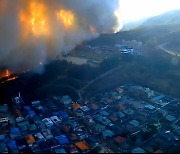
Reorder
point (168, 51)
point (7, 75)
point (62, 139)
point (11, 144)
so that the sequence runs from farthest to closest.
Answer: point (168, 51) → point (7, 75) → point (62, 139) → point (11, 144)

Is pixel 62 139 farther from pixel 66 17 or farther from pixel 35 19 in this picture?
pixel 66 17

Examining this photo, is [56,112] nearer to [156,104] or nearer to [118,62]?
[156,104]

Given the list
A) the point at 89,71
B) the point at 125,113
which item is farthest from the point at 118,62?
the point at 125,113

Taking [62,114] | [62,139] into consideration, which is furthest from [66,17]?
[62,139]

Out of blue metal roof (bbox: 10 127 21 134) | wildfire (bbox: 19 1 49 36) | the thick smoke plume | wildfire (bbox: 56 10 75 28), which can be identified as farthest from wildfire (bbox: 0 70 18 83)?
wildfire (bbox: 56 10 75 28)

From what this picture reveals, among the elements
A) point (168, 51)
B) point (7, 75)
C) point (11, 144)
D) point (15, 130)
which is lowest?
point (11, 144)

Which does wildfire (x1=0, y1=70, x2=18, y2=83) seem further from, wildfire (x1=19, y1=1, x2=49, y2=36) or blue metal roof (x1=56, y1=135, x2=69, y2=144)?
blue metal roof (x1=56, y1=135, x2=69, y2=144)

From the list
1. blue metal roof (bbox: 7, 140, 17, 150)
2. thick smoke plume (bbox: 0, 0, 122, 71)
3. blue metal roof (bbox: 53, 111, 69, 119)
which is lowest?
blue metal roof (bbox: 7, 140, 17, 150)

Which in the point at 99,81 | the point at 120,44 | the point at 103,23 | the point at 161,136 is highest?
the point at 103,23
